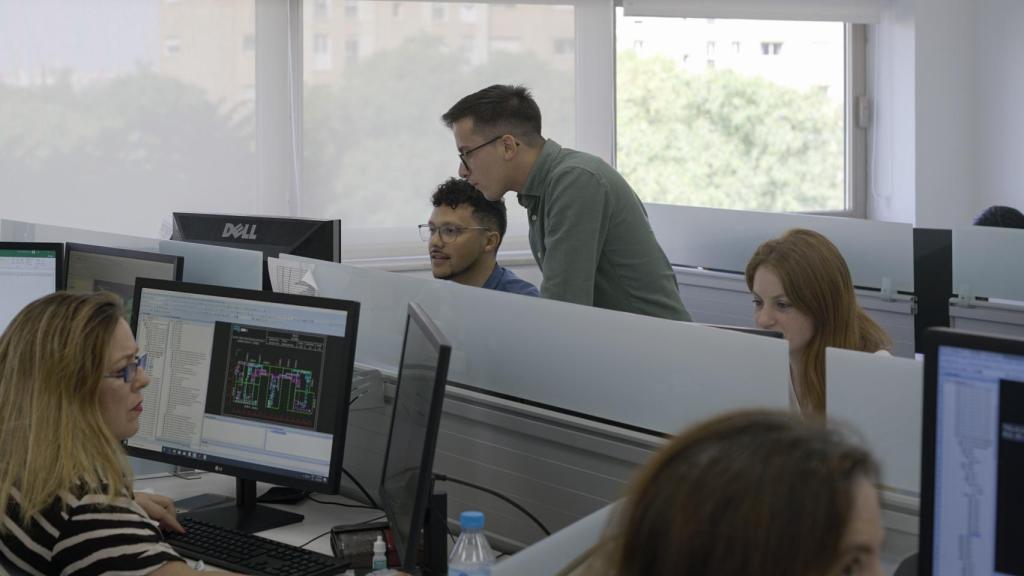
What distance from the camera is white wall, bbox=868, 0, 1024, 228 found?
568 centimetres

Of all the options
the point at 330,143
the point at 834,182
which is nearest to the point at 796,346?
the point at 330,143

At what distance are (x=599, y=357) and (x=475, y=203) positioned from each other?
1.38 m

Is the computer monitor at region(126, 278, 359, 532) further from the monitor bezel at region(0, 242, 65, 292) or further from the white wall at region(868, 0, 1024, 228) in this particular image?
the white wall at region(868, 0, 1024, 228)

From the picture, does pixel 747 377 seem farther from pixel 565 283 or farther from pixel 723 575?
pixel 565 283

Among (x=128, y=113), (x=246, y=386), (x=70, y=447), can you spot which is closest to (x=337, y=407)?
(x=246, y=386)

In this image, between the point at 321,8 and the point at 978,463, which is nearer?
the point at 978,463

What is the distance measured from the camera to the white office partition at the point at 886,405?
138 centimetres

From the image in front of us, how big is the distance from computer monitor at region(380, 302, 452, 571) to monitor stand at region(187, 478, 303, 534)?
334 millimetres

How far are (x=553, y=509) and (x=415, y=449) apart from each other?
0.28 m

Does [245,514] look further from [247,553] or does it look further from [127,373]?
[127,373]

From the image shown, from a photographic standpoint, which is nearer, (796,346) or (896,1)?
(796,346)

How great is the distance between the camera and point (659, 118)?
18.2 ft

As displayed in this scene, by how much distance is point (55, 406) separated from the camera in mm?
1684

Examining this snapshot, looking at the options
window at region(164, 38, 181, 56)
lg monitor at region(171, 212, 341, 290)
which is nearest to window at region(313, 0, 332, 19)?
window at region(164, 38, 181, 56)
